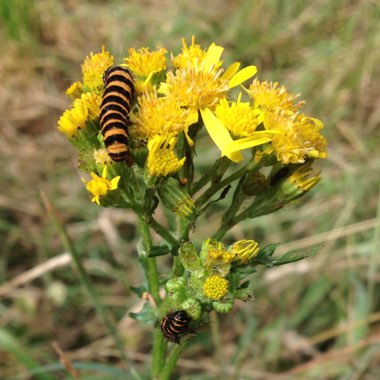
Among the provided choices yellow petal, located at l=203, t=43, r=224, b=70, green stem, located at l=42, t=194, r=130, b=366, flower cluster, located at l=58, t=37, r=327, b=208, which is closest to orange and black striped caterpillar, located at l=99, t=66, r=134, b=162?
flower cluster, located at l=58, t=37, r=327, b=208

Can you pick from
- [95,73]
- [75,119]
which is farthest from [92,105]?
[95,73]

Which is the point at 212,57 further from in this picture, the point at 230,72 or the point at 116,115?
the point at 116,115

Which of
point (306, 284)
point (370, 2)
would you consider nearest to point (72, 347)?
point (306, 284)

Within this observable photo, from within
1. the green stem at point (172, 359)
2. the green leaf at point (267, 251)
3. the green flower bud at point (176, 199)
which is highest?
the green flower bud at point (176, 199)

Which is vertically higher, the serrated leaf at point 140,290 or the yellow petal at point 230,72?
the yellow petal at point 230,72

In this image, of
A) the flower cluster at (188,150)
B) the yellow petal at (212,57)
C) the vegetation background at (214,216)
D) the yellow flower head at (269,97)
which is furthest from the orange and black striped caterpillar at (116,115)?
the vegetation background at (214,216)

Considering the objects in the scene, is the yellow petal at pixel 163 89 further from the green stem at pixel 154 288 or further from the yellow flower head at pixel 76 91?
the green stem at pixel 154 288

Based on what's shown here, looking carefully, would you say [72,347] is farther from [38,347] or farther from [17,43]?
[17,43]
